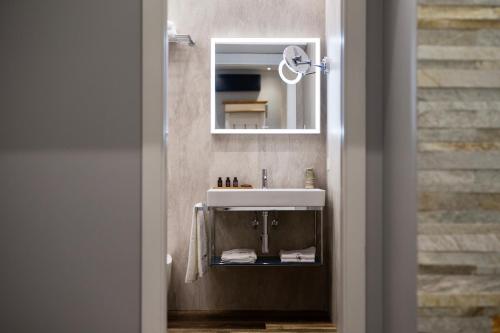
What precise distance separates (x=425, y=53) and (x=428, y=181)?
0.41 meters

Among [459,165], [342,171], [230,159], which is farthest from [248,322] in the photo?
[459,165]

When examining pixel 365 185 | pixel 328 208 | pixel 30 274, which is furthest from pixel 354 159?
pixel 328 208

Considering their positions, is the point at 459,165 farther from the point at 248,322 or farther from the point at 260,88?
the point at 260,88

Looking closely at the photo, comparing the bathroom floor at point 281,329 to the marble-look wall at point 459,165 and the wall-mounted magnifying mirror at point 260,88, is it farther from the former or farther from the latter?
the marble-look wall at point 459,165

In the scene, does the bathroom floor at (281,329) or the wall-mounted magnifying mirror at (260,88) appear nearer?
the bathroom floor at (281,329)

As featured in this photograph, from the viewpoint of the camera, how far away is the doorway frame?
2.00 metres

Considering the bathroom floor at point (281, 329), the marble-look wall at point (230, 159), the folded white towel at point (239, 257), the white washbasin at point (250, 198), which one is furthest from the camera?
the marble-look wall at point (230, 159)

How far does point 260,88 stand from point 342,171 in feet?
6.47

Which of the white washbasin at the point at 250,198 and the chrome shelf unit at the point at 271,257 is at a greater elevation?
the white washbasin at the point at 250,198

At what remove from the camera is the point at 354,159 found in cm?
201

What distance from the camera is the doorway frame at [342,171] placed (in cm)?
200

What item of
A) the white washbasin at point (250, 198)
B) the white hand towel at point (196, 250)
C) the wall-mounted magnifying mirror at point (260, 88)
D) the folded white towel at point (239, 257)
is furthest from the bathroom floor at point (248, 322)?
the wall-mounted magnifying mirror at point (260, 88)

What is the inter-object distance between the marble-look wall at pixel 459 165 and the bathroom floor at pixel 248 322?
5.84 ft

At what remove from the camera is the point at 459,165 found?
1615 mm
